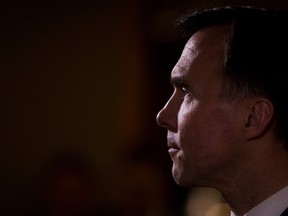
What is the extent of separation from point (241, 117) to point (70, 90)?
2636 mm

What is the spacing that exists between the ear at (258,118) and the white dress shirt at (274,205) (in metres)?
0.10

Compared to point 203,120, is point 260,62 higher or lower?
higher

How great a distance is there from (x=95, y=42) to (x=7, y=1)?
514 millimetres

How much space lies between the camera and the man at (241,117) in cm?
115

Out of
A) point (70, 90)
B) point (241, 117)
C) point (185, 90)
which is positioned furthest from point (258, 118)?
point (70, 90)

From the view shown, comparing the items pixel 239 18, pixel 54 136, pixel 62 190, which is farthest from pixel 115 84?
pixel 239 18

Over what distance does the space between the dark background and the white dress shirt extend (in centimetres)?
241

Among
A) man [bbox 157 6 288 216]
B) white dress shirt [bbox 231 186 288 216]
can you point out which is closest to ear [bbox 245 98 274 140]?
man [bbox 157 6 288 216]

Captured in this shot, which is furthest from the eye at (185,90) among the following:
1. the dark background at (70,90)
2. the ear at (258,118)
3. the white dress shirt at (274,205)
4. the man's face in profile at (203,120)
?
the dark background at (70,90)

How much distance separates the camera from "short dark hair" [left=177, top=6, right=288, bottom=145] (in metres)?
1.15

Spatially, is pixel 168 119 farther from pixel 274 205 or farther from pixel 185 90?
pixel 274 205

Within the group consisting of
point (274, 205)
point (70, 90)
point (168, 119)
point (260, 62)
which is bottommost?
point (70, 90)

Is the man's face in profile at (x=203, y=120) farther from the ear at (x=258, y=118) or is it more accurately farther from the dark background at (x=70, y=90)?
the dark background at (x=70, y=90)

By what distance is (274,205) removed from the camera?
1.13 m
